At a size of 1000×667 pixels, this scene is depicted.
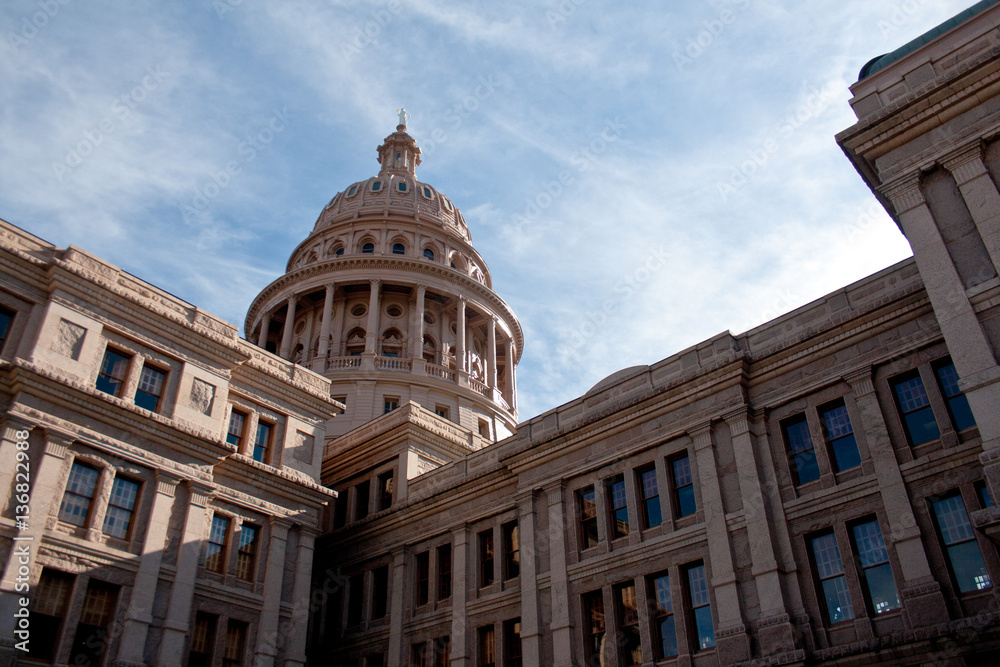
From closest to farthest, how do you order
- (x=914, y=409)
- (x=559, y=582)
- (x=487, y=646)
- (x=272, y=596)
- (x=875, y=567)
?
1. (x=875, y=567)
2. (x=914, y=409)
3. (x=559, y=582)
4. (x=487, y=646)
5. (x=272, y=596)

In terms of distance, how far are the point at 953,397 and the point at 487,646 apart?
17336mm

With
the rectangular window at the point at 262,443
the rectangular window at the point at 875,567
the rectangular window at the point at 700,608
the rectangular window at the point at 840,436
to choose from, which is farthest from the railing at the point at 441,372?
the rectangular window at the point at 875,567

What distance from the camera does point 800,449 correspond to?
25812 mm

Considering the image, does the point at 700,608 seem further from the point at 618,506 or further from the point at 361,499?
the point at 361,499

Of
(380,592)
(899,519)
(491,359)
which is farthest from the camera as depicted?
(491,359)

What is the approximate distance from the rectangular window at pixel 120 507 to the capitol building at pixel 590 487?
7 cm

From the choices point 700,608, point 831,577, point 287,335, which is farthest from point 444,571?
point 287,335

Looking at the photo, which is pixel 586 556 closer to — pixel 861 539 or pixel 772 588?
pixel 772 588

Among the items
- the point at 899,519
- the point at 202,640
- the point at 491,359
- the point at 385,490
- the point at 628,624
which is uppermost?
the point at 491,359

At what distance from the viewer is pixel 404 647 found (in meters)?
33.1

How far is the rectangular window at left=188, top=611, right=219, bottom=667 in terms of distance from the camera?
1102 inches

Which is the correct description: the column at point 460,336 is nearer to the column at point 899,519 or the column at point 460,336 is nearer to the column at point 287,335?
the column at point 287,335

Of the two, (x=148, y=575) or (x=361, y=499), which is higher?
(x=361, y=499)

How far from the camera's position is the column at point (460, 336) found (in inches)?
2354
